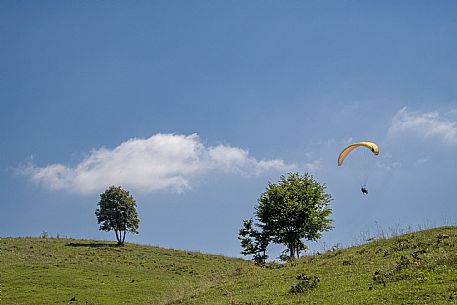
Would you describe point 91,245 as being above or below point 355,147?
above

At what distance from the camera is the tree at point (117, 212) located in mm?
97419

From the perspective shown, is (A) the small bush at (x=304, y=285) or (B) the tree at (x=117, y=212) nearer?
(A) the small bush at (x=304, y=285)

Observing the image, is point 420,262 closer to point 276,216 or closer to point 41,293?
point 41,293

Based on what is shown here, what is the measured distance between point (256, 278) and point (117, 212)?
71.1 meters

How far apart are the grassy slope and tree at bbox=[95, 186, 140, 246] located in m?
29.2

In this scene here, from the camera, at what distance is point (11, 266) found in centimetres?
5569

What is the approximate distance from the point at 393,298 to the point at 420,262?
4.88 m

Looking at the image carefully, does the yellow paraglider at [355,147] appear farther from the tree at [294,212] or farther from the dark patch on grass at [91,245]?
the dark patch on grass at [91,245]

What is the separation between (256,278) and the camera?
104ft

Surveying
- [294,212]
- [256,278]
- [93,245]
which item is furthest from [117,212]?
[256,278]

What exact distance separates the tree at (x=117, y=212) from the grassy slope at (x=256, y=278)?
95.8 feet

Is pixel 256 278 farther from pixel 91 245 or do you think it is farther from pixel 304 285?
pixel 91 245

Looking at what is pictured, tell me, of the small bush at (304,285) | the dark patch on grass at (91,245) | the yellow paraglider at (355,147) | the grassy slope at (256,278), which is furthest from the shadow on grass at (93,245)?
the small bush at (304,285)

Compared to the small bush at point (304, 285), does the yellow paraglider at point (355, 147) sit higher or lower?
higher
